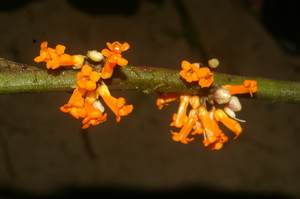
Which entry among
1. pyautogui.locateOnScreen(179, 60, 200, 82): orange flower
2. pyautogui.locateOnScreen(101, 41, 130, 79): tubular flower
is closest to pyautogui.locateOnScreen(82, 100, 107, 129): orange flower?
pyautogui.locateOnScreen(101, 41, 130, 79): tubular flower

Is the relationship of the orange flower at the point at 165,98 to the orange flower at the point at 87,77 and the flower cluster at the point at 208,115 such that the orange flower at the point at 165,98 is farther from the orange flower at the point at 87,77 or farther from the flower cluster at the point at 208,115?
the orange flower at the point at 87,77

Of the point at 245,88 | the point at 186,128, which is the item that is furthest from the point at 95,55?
the point at 245,88

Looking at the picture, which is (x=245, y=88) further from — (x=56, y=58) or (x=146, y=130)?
(x=146, y=130)

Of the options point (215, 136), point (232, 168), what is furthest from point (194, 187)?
point (215, 136)

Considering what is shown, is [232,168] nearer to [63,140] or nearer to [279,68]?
[279,68]

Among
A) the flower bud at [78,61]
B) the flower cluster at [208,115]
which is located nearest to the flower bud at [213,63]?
the flower cluster at [208,115]

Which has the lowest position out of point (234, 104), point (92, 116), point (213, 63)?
point (92, 116)
